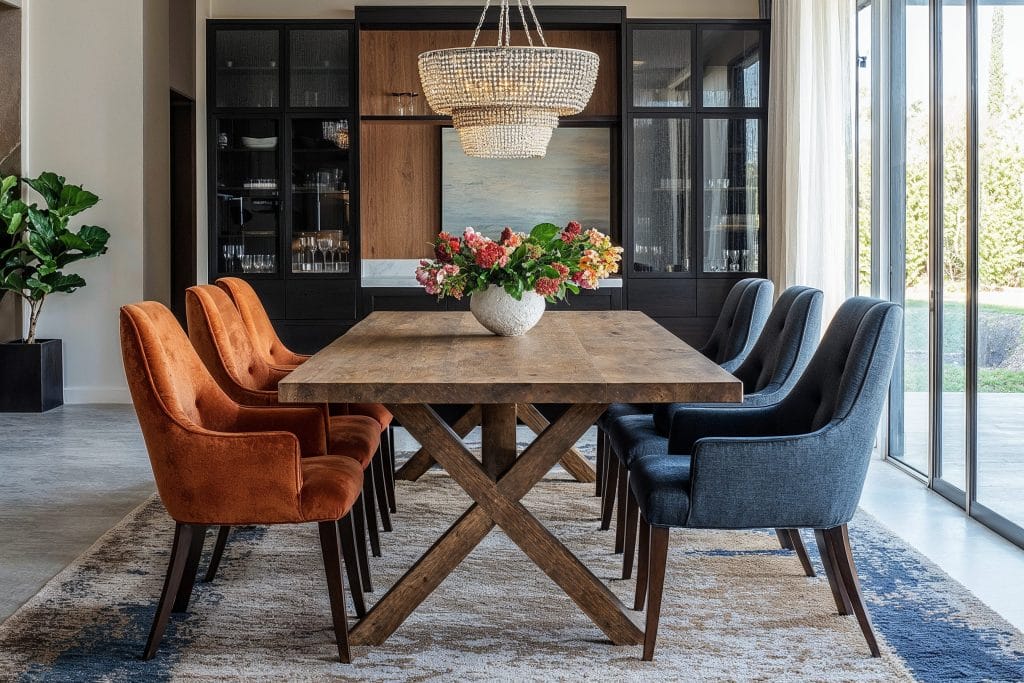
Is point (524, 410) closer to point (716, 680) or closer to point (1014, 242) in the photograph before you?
point (1014, 242)

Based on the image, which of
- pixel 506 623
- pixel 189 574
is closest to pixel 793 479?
pixel 506 623

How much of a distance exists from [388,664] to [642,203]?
16.2 ft

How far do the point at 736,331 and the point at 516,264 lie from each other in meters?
1.12

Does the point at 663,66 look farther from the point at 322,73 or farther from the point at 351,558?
the point at 351,558

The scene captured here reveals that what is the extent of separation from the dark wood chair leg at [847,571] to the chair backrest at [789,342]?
2.74 ft

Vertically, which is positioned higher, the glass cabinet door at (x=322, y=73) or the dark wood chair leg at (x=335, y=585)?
the glass cabinet door at (x=322, y=73)

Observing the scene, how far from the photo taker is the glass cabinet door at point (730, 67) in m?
6.96

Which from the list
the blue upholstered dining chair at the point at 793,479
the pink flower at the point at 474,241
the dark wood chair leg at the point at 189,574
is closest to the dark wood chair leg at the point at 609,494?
the pink flower at the point at 474,241

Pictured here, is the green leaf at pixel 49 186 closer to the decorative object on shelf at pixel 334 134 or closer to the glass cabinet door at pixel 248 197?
the glass cabinet door at pixel 248 197

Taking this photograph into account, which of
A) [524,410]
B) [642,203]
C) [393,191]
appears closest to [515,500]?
[524,410]

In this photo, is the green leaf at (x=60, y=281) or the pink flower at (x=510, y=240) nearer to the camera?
the pink flower at (x=510, y=240)

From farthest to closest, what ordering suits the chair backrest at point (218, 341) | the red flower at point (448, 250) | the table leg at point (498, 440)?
the red flower at point (448, 250)
the chair backrest at point (218, 341)
the table leg at point (498, 440)

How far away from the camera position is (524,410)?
4.76 meters

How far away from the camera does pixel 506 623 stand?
284 centimetres
